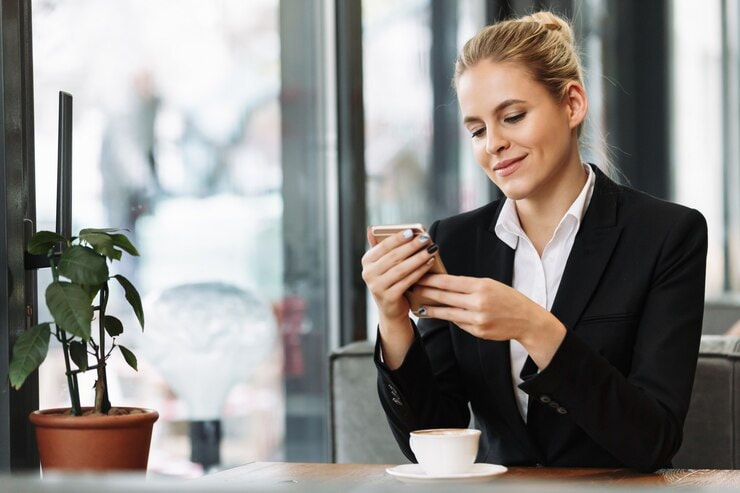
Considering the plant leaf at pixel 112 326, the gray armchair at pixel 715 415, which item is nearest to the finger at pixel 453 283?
the plant leaf at pixel 112 326

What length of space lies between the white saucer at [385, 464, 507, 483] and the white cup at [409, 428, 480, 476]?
0.01 meters

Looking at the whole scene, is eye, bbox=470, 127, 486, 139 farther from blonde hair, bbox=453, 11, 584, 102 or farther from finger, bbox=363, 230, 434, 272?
finger, bbox=363, 230, 434, 272

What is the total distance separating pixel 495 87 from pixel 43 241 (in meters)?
0.77

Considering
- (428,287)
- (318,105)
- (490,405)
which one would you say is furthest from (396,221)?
(428,287)

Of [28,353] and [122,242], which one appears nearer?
[28,353]

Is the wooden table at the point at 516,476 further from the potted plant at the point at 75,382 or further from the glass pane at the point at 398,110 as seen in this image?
the glass pane at the point at 398,110

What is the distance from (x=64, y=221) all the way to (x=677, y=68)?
5754mm

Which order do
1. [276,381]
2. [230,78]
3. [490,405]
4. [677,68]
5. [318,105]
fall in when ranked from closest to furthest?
1. [490,405]
2. [230,78]
3. [276,381]
4. [318,105]
5. [677,68]

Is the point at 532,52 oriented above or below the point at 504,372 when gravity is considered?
above

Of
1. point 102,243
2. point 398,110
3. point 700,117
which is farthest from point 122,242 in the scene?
point 700,117

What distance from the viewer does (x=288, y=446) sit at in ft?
9.87

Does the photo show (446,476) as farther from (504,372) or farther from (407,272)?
(504,372)

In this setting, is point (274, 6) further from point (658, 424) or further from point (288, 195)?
point (658, 424)

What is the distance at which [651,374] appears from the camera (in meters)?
1.56
